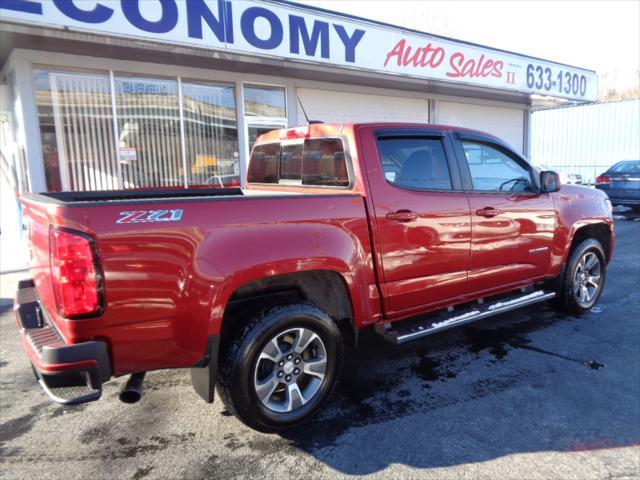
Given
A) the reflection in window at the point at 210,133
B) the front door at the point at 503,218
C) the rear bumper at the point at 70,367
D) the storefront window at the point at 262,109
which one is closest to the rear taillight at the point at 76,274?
the rear bumper at the point at 70,367

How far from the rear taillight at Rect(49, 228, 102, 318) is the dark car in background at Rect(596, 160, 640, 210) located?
14310 mm

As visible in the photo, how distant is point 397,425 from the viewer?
3.09 metres

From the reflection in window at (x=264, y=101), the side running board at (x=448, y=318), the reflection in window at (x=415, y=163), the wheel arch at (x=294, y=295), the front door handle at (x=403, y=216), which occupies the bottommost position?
the side running board at (x=448, y=318)

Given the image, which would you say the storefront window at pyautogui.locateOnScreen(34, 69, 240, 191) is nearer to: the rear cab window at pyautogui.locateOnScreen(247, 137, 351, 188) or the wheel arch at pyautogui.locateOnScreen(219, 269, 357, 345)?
the rear cab window at pyautogui.locateOnScreen(247, 137, 351, 188)

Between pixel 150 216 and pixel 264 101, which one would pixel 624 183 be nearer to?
pixel 264 101

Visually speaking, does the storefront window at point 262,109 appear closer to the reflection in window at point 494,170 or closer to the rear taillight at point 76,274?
the reflection in window at point 494,170

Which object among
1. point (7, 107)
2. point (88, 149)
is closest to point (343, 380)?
point (88, 149)

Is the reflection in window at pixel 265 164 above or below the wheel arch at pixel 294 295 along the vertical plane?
above

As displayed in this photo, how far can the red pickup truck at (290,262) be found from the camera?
237 cm

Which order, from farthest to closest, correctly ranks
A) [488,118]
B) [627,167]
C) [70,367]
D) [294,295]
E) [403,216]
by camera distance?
[488,118]
[627,167]
[403,216]
[294,295]
[70,367]

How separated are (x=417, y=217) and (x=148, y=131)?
7349mm

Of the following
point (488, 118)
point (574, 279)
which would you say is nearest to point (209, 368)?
point (574, 279)

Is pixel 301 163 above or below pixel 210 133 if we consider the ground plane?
below

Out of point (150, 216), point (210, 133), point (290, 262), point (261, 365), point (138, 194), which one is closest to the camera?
point (150, 216)
